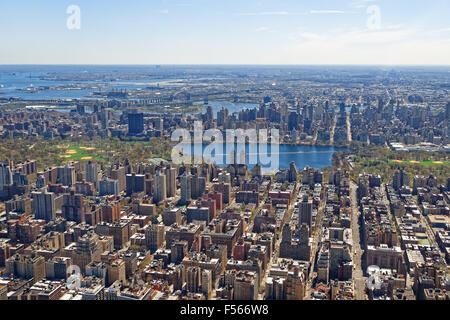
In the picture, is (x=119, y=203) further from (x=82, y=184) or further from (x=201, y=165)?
(x=201, y=165)

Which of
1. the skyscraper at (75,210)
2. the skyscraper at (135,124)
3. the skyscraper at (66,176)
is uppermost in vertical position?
the skyscraper at (135,124)

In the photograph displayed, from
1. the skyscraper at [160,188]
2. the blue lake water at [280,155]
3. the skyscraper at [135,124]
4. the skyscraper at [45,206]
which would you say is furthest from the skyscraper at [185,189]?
the skyscraper at [135,124]

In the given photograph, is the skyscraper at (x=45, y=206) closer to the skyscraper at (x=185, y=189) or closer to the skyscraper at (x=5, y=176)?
the skyscraper at (x=5, y=176)

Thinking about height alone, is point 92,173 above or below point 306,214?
above

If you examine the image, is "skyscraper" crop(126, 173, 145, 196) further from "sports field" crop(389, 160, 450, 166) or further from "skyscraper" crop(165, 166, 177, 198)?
"sports field" crop(389, 160, 450, 166)

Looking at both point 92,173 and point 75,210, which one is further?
point 92,173

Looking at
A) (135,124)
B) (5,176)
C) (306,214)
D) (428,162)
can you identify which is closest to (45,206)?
(5,176)

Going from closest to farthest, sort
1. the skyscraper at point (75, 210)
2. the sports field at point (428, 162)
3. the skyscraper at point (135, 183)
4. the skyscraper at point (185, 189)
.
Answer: the skyscraper at point (75, 210)
the skyscraper at point (185, 189)
the skyscraper at point (135, 183)
the sports field at point (428, 162)

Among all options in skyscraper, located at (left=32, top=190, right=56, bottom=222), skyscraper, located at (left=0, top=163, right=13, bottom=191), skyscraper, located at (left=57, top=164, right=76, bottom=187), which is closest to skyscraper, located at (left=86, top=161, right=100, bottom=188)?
skyscraper, located at (left=57, top=164, right=76, bottom=187)

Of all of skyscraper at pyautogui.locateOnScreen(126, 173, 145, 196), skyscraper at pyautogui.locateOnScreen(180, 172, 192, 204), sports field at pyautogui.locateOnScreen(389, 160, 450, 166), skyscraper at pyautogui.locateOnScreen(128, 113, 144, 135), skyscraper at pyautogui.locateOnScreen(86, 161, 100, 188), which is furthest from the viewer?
skyscraper at pyautogui.locateOnScreen(128, 113, 144, 135)

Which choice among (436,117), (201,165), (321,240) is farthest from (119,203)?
(436,117)

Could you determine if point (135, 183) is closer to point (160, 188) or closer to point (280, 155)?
point (160, 188)
